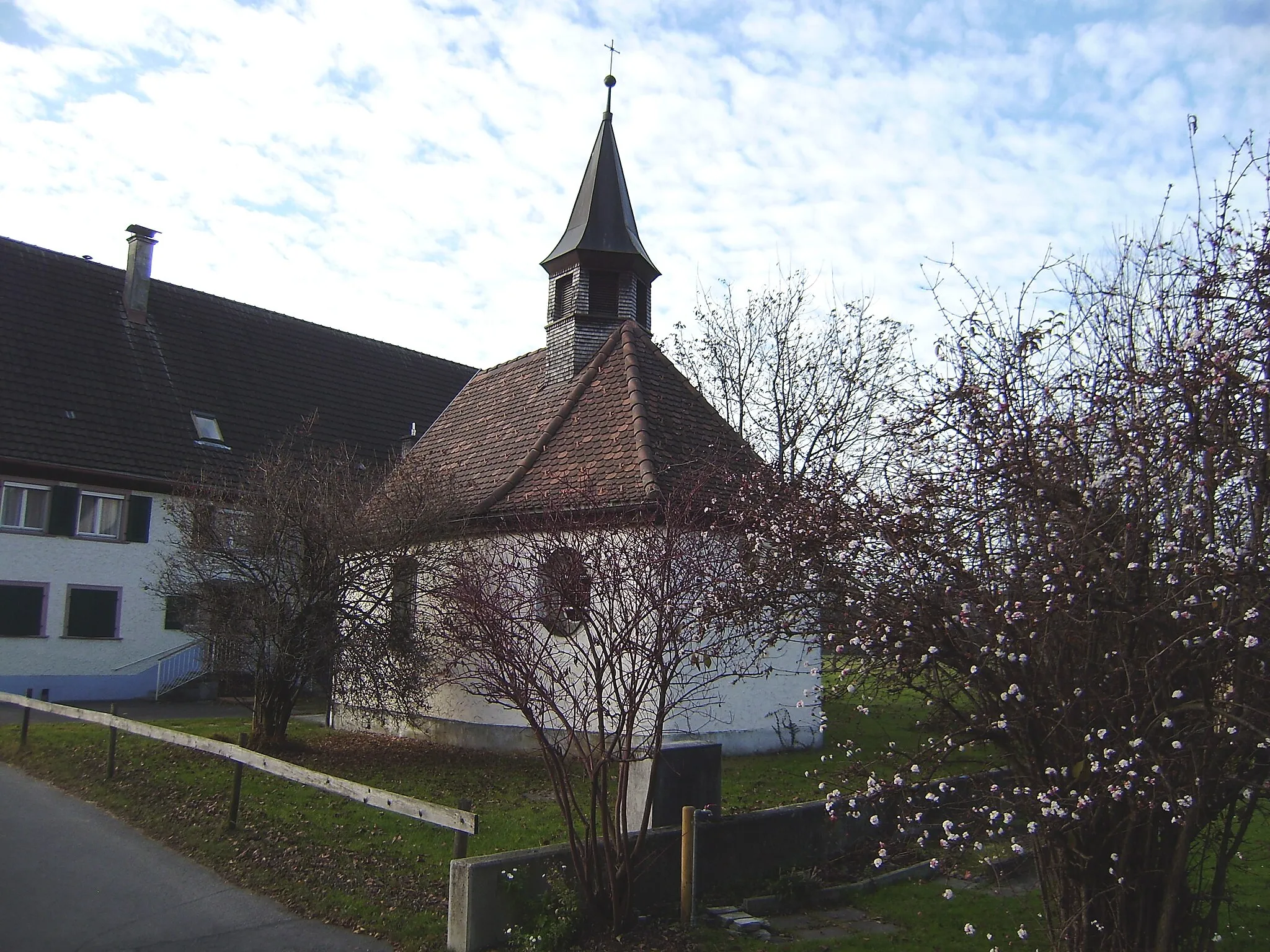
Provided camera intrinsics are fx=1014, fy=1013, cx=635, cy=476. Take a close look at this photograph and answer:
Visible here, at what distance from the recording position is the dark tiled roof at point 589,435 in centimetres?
1403

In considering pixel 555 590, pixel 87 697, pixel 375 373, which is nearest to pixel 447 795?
pixel 555 590

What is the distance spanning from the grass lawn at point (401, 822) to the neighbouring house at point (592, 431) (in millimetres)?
674

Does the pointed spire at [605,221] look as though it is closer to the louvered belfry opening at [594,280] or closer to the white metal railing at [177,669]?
the louvered belfry opening at [594,280]

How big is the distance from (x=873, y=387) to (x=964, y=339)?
53.2 feet

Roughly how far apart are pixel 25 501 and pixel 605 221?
13124 mm

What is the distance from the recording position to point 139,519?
73.2 feet

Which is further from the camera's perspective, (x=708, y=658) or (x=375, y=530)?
(x=375, y=530)

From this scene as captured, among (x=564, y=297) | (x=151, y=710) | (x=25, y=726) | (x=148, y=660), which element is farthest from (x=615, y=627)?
(x=148, y=660)

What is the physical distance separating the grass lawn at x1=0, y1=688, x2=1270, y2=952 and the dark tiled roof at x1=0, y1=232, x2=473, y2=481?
8721mm

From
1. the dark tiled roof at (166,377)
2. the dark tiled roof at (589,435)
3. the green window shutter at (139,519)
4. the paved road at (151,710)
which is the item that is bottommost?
the paved road at (151,710)

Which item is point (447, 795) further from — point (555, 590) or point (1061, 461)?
point (1061, 461)

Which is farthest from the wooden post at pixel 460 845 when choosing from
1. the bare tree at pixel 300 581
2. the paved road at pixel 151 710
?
the paved road at pixel 151 710

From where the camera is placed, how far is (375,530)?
13289 millimetres

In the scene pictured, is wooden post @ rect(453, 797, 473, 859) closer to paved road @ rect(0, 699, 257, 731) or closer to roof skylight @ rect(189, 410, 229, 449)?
paved road @ rect(0, 699, 257, 731)
